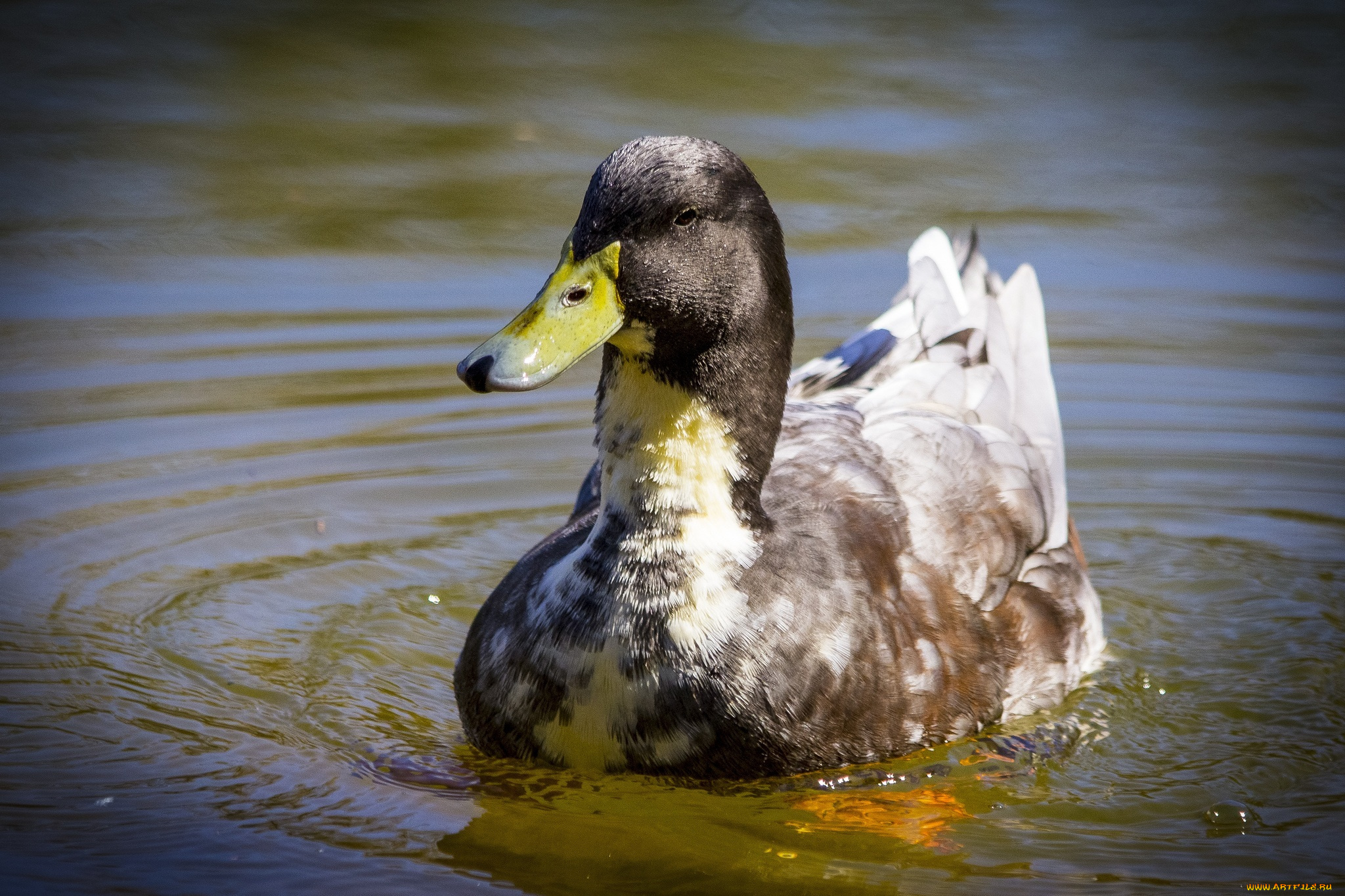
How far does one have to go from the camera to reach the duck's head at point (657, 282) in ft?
15.0

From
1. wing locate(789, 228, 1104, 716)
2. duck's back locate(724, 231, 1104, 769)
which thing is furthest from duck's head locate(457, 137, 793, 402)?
wing locate(789, 228, 1104, 716)

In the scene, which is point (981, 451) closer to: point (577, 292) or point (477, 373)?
point (577, 292)

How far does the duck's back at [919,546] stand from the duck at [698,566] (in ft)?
0.04

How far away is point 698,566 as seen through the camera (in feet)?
16.0

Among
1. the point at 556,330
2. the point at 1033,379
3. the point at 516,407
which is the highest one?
the point at 556,330

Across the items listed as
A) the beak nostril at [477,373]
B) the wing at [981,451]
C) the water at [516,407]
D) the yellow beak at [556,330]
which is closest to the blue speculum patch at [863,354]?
the wing at [981,451]

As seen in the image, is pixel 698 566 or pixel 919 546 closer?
pixel 698 566

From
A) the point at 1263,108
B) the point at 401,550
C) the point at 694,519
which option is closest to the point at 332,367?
the point at 401,550

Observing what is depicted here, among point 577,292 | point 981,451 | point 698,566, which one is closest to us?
point 577,292

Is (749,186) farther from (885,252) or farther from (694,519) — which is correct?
(885,252)

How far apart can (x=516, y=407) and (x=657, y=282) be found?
4.15 metres

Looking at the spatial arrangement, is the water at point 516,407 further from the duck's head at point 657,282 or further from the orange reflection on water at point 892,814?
the duck's head at point 657,282

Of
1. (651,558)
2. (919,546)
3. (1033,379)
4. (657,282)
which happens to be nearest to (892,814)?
(919,546)

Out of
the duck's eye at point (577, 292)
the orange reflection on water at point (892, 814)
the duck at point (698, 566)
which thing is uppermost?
the duck's eye at point (577, 292)
